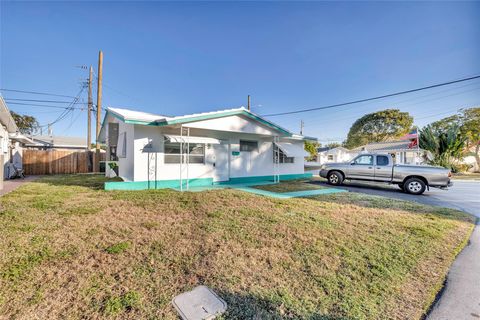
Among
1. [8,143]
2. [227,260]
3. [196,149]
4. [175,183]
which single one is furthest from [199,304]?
[8,143]

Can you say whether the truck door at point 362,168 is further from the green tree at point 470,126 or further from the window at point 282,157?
the green tree at point 470,126

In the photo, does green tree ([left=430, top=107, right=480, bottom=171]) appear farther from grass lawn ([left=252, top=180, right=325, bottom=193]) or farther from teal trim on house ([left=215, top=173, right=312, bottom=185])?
grass lawn ([left=252, top=180, right=325, bottom=193])

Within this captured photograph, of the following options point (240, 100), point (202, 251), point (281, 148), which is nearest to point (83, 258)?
point (202, 251)

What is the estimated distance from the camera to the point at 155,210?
5598mm

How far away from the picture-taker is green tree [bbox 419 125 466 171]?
59.0 feet

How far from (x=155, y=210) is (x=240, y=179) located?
6.43 meters

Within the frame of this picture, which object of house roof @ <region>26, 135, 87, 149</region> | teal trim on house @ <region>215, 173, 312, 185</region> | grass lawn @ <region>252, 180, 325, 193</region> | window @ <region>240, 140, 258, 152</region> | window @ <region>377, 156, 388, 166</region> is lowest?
grass lawn @ <region>252, 180, 325, 193</region>

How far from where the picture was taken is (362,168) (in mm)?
10609

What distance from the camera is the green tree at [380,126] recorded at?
3528cm

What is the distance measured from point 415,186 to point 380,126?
33797 mm

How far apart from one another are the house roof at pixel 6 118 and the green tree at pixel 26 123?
923 inches

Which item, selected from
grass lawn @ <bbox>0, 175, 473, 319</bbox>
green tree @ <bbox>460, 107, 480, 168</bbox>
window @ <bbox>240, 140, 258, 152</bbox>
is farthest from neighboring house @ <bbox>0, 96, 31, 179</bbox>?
green tree @ <bbox>460, 107, 480, 168</bbox>

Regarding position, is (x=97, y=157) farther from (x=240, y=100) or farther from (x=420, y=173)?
(x=420, y=173)

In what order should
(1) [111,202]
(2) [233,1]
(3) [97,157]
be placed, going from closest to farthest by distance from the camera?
1. (1) [111,202]
2. (2) [233,1]
3. (3) [97,157]
